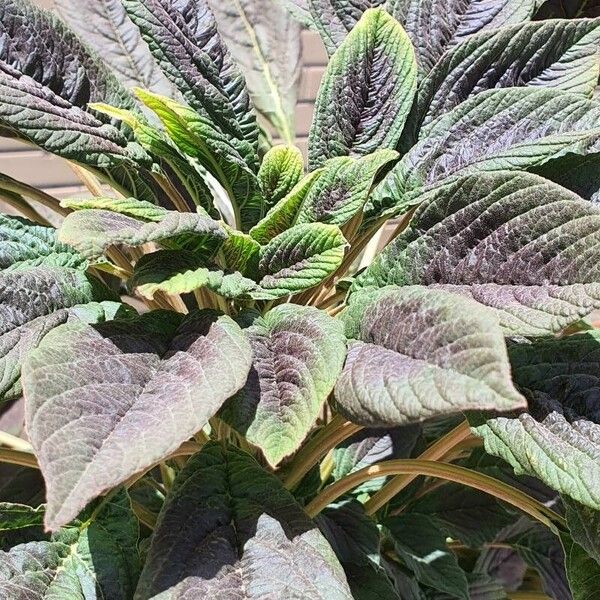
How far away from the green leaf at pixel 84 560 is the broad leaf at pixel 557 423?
0.96ft

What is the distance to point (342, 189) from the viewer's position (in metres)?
0.60

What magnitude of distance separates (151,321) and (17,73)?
25 centimetres

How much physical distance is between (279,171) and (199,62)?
12 centimetres

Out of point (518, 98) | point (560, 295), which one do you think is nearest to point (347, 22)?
point (518, 98)

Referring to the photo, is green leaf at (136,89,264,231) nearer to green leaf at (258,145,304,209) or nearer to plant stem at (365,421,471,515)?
green leaf at (258,145,304,209)

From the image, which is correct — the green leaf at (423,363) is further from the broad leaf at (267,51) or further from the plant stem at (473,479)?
the broad leaf at (267,51)

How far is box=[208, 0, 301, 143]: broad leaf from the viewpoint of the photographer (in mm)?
923

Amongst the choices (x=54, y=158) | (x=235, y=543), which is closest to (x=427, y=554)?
(x=235, y=543)

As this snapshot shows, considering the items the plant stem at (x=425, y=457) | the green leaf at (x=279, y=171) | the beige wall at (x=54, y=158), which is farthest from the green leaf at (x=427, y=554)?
the beige wall at (x=54, y=158)

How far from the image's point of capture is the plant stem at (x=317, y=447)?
0.66 metres

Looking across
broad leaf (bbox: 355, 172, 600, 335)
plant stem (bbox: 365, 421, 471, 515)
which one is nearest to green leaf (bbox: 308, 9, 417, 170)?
broad leaf (bbox: 355, 172, 600, 335)

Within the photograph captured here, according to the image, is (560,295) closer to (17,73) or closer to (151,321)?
(151,321)

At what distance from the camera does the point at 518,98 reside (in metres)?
0.63

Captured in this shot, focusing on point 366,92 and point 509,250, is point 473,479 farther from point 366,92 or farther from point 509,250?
point 366,92
